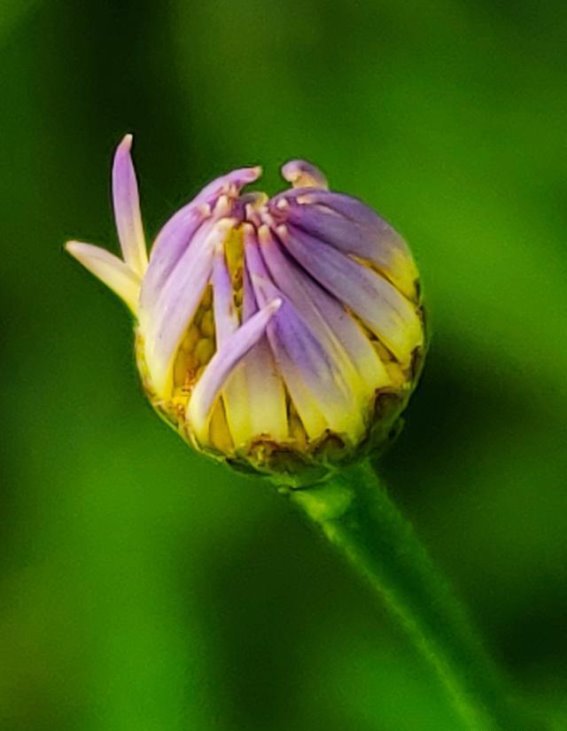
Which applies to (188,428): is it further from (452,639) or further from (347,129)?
(347,129)

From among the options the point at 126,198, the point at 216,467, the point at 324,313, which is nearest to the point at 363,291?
the point at 324,313

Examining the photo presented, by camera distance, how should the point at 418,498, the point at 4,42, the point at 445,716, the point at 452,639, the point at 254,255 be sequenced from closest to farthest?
the point at 254,255
the point at 452,639
the point at 445,716
the point at 418,498
the point at 4,42

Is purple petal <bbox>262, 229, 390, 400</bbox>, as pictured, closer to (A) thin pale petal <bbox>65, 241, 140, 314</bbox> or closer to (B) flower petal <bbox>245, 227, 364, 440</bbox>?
(B) flower petal <bbox>245, 227, 364, 440</bbox>

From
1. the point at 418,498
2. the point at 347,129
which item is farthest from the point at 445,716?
the point at 347,129

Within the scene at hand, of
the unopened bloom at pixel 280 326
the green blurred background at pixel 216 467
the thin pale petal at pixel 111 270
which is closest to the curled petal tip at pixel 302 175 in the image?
the unopened bloom at pixel 280 326

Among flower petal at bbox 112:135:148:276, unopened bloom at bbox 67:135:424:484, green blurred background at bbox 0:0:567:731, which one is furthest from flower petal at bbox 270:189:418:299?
green blurred background at bbox 0:0:567:731

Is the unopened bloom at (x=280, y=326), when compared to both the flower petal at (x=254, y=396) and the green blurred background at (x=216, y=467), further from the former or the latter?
the green blurred background at (x=216, y=467)
